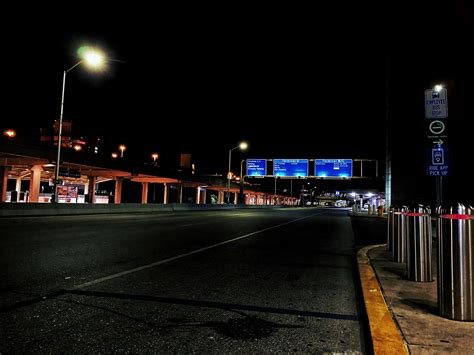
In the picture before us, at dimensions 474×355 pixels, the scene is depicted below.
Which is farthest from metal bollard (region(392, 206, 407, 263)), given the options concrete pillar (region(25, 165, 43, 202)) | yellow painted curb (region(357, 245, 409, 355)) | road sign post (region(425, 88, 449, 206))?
concrete pillar (region(25, 165, 43, 202))

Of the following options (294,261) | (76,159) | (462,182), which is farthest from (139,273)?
(76,159)

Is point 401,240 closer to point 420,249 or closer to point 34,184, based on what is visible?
point 420,249

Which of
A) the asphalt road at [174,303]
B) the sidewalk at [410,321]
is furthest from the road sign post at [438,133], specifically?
the sidewalk at [410,321]

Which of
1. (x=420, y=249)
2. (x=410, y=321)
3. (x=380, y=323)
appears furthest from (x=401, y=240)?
(x=380, y=323)

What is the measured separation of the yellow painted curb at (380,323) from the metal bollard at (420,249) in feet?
1.86

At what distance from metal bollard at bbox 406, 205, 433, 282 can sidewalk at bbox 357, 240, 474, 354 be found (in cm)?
13

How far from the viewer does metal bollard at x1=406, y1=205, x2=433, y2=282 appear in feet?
16.4

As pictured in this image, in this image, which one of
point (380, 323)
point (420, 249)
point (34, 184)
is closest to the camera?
point (380, 323)

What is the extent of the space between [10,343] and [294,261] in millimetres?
5506

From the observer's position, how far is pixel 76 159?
1415 inches

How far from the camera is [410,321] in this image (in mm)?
3322

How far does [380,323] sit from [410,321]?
12.0 inches

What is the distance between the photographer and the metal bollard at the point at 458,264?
10.8ft

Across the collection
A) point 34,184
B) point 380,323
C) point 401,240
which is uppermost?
point 34,184
